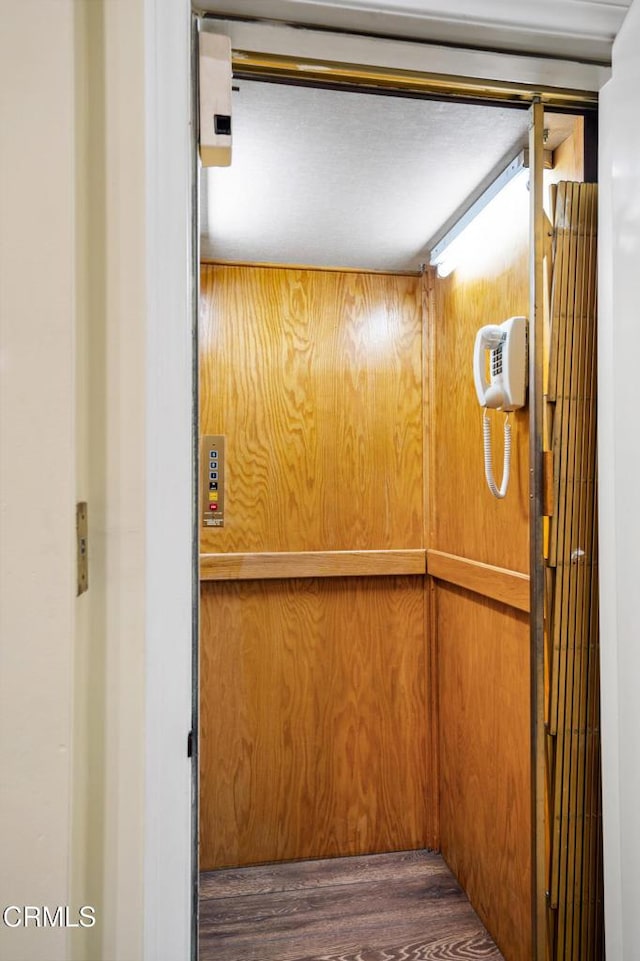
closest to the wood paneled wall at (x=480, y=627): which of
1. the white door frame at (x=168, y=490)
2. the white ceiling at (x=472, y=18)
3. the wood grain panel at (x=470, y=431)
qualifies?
the wood grain panel at (x=470, y=431)

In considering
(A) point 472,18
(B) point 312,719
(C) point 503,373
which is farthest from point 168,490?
(B) point 312,719

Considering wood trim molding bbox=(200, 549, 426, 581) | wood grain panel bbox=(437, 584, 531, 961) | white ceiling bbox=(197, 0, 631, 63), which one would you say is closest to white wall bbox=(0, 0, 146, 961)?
white ceiling bbox=(197, 0, 631, 63)

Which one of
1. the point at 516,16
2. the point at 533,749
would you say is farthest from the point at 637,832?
the point at 516,16

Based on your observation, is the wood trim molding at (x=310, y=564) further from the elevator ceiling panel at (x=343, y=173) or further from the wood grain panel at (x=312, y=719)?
the elevator ceiling panel at (x=343, y=173)

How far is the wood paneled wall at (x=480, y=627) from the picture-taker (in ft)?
5.47

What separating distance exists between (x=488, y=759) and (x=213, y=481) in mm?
1259

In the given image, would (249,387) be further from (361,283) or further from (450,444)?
(450,444)

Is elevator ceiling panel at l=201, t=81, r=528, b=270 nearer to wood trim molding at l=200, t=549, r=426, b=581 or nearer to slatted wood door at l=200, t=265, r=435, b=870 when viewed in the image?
slatted wood door at l=200, t=265, r=435, b=870

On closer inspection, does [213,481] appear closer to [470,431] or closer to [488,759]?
[470,431]

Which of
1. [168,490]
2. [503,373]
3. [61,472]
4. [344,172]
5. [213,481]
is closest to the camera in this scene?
[61,472]

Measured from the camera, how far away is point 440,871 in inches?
86.8

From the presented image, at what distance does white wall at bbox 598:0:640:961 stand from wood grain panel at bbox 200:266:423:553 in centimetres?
128

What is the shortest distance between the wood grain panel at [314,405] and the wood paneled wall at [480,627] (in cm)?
12

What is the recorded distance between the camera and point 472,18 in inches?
39.2
